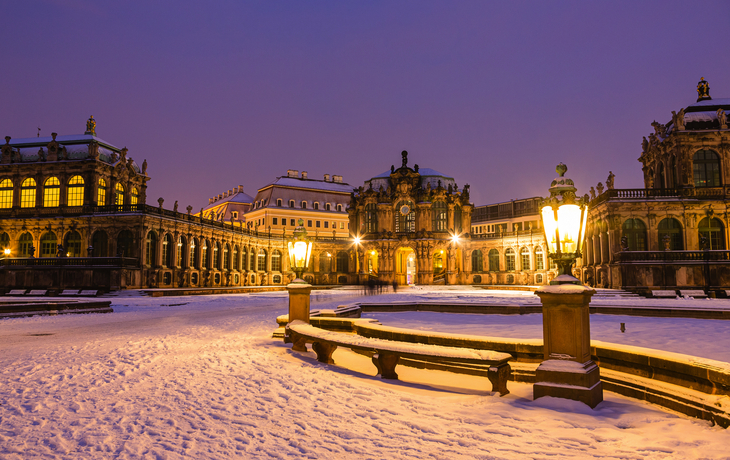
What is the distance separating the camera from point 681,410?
6.16 m

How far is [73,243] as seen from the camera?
46.8 metres

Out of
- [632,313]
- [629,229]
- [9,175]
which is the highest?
[9,175]

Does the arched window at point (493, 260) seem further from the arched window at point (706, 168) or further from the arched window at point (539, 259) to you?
the arched window at point (706, 168)

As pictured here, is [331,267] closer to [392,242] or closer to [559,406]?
[392,242]

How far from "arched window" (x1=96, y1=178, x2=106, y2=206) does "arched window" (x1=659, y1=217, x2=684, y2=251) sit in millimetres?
53256

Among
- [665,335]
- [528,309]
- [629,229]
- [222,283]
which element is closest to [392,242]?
[222,283]

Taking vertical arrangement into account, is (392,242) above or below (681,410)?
above

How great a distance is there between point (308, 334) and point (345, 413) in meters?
4.27

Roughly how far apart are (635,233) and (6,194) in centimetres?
6299

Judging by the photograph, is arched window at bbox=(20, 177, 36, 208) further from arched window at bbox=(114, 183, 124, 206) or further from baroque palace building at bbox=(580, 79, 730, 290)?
baroque palace building at bbox=(580, 79, 730, 290)

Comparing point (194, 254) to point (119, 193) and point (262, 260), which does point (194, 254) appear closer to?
point (119, 193)

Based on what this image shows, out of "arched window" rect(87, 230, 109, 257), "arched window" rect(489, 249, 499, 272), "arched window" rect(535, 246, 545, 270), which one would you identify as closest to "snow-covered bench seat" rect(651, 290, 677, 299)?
"arched window" rect(535, 246, 545, 270)

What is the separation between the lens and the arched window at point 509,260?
6309 centimetres

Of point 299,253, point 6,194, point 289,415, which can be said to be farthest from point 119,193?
point 289,415
